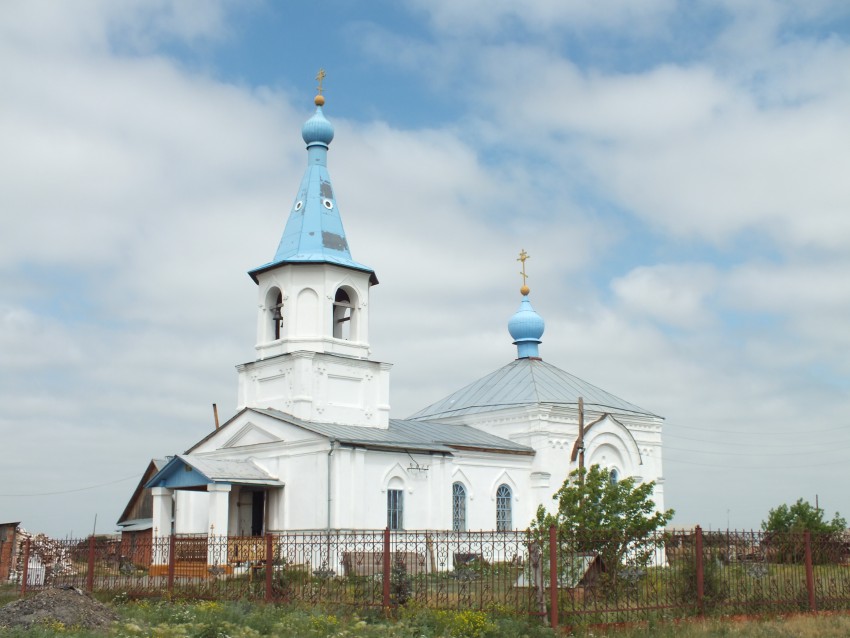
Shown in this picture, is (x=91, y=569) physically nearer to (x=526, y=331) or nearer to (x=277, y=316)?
(x=277, y=316)

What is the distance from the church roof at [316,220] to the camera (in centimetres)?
2086

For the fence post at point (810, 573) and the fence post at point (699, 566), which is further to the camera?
the fence post at point (810, 573)

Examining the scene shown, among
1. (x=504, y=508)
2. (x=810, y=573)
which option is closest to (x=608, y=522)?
(x=810, y=573)

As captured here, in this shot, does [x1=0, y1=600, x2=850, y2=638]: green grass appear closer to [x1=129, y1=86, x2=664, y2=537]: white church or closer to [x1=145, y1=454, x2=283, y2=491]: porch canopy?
[x1=145, y1=454, x2=283, y2=491]: porch canopy

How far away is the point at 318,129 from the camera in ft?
72.2

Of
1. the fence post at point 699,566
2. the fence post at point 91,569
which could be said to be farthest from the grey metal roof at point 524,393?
the fence post at point 91,569

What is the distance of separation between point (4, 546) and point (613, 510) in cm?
1415

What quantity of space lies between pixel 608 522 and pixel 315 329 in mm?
9258

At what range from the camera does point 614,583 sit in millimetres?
11898

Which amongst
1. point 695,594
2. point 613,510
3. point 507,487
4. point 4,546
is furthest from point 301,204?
point 695,594

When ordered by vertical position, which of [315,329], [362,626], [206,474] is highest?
[315,329]

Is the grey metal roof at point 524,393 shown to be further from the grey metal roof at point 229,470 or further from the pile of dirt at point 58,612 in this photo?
the pile of dirt at point 58,612

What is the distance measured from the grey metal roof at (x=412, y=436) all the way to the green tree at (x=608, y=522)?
589 centimetres

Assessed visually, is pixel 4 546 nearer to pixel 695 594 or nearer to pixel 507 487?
pixel 507 487
